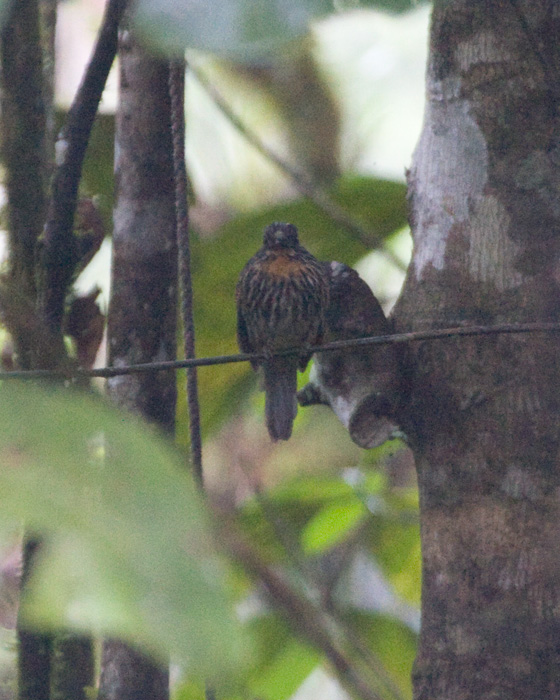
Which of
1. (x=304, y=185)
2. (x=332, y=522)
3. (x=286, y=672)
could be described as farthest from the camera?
(x=332, y=522)

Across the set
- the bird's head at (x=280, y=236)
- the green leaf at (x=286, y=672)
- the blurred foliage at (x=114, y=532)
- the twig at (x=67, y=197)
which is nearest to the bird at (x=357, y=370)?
the twig at (x=67, y=197)

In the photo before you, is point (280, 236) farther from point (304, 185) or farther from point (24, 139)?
point (24, 139)

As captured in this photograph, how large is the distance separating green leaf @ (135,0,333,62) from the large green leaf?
0.72 feet

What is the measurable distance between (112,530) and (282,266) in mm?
3073

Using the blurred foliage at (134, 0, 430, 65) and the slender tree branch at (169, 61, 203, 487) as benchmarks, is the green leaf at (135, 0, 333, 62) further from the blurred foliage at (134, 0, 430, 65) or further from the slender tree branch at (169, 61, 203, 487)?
the slender tree branch at (169, 61, 203, 487)

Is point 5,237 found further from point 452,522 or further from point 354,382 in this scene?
point 452,522

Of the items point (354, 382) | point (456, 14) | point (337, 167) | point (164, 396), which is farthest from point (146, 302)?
point (337, 167)

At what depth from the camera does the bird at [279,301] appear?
10.9 ft

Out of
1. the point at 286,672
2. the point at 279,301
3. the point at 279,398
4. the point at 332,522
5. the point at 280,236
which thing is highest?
the point at 280,236

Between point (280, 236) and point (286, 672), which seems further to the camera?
point (280, 236)

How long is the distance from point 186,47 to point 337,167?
14.0 feet

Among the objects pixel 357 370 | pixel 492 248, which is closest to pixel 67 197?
pixel 357 370

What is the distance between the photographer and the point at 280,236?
329cm

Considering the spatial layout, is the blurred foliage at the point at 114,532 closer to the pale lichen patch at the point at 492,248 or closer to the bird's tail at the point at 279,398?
the pale lichen patch at the point at 492,248
